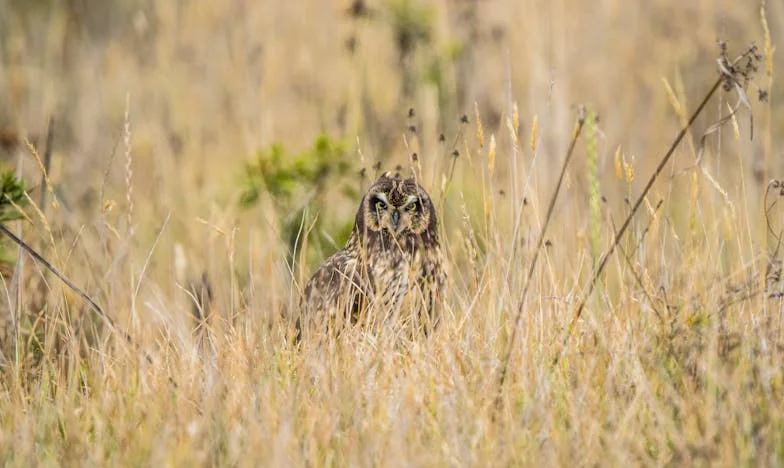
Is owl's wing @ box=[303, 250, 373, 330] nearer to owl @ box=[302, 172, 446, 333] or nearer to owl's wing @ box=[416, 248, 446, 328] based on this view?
owl @ box=[302, 172, 446, 333]

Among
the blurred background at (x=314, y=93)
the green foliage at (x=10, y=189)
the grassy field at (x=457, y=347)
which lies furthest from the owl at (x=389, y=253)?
the green foliage at (x=10, y=189)

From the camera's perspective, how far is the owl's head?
173 inches

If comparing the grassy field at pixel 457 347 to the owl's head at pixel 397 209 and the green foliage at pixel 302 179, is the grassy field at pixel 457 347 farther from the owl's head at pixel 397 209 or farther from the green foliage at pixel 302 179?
the owl's head at pixel 397 209

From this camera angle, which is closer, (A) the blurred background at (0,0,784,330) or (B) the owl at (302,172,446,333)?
(B) the owl at (302,172,446,333)

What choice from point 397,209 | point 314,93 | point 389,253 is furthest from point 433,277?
point 314,93

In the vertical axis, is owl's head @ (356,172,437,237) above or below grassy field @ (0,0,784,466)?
above

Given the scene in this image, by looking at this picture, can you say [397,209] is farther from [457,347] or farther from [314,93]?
[314,93]

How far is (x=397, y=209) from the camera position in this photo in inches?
172

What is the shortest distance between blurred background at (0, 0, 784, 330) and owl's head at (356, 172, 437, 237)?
94cm

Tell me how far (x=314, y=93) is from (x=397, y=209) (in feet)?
15.5

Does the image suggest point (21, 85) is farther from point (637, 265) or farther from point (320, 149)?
point (637, 265)

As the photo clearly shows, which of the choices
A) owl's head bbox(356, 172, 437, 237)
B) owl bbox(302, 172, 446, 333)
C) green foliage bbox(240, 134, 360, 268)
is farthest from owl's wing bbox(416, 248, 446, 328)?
green foliage bbox(240, 134, 360, 268)

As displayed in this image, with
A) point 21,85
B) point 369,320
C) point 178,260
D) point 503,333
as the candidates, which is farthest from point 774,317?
point 21,85

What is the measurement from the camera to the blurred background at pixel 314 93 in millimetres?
6551
